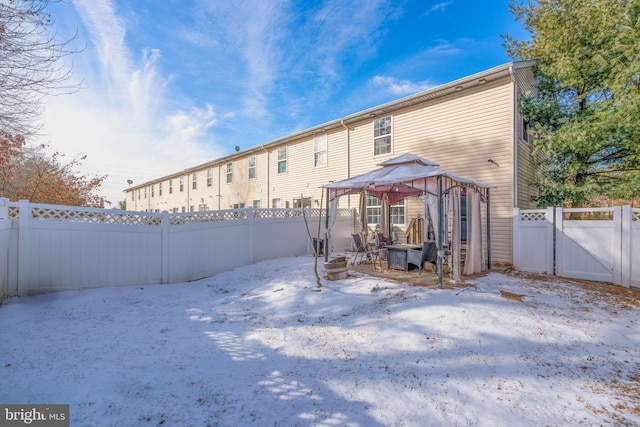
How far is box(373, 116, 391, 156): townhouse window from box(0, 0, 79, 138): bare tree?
30.5ft

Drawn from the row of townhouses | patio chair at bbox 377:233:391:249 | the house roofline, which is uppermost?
the house roofline

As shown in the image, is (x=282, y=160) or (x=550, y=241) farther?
(x=282, y=160)

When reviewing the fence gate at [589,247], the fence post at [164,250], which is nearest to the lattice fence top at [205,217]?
the fence post at [164,250]

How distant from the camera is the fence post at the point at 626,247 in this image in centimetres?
589

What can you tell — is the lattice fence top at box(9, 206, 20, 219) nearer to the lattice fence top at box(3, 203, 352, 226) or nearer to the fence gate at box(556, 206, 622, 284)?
the lattice fence top at box(3, 203, 352, 226)

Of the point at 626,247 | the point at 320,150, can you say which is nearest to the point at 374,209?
the point at 320,150

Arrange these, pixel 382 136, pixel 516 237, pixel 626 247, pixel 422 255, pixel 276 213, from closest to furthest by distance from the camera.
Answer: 1. pixel 626 247
2. pixel 422 255
3. pixel 516 237
4. pixel 276 213
5. pixel 382 136

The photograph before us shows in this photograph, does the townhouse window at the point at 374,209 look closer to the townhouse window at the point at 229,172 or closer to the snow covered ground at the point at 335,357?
the snow covered ground at the point at 335,357

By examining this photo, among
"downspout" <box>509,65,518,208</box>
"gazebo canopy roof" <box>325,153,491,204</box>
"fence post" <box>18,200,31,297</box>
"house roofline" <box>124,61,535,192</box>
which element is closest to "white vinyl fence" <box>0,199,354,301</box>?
"fence post" <box>18,200,31,297</box>

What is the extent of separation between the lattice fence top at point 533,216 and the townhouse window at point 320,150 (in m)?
8.07

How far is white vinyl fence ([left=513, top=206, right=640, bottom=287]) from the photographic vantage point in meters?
5.95

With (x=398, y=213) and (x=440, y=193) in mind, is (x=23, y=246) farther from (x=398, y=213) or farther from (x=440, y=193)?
(x=398, y=213)

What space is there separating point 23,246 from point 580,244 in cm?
1171

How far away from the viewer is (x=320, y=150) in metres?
13.4
